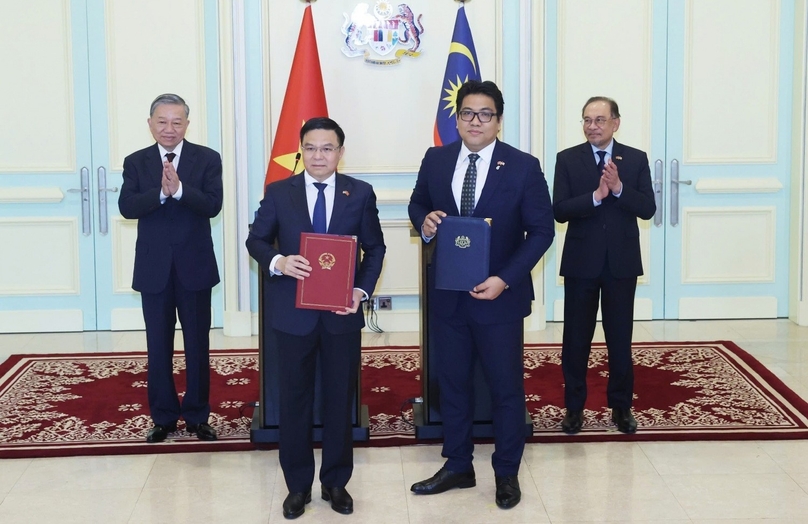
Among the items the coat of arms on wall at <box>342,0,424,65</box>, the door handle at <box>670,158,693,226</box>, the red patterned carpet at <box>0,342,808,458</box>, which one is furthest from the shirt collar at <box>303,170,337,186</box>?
the door handle at <box>670,158,693,226</box>

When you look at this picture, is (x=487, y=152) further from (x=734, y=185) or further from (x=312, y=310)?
(x=734, y=185)

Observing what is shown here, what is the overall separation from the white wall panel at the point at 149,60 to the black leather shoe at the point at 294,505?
12.7 feet

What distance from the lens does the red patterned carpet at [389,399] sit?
5.11m

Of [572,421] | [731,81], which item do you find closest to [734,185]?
[731,81]

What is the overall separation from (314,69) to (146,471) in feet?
9.87

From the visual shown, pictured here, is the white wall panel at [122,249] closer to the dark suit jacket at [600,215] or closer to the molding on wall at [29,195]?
the molding on wall at [29,195]

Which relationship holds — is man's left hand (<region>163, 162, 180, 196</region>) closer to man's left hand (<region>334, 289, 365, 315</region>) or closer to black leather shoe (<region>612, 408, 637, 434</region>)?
man's left hand (<region>334, 289, 365, 315</region>)

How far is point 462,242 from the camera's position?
4098 millimetres

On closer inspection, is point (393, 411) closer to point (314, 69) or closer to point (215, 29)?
point (314, 69)

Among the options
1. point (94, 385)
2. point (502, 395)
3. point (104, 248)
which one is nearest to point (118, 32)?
point (104, 248)

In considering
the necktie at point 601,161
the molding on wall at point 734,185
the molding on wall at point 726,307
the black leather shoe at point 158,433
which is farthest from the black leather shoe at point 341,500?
the molding on wall at point 734,185

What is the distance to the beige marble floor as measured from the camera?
4.19m

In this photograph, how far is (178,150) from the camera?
500 cm

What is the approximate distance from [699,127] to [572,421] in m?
3.30
